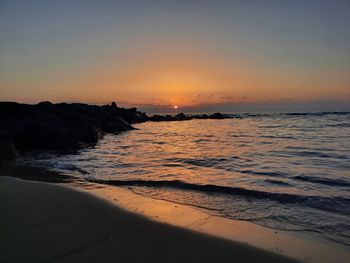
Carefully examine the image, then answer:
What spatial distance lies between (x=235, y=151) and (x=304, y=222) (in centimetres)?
880

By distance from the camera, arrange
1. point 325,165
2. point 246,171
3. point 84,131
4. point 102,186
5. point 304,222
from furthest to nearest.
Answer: point 84,131
point 325,165
point 246,171
point 102,186
point 304,222

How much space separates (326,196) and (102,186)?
4613mm

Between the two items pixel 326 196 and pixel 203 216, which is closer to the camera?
pixel 203 216

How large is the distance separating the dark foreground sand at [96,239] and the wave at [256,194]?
2490mm

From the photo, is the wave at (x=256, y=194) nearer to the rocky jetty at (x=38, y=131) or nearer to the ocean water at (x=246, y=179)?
the ocean water at (x=246, y=179)

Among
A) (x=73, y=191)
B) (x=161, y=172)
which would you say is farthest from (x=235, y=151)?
(x=73, y=191)

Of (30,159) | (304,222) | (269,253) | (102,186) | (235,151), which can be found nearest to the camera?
(269,253)

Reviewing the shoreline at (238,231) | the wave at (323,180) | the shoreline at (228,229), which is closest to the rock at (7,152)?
the shoreline at (228,229)

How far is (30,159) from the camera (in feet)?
41.6

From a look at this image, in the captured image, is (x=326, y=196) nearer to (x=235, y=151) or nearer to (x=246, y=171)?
(x=246, y=171)

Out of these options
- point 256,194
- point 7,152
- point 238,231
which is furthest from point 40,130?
point 238,231

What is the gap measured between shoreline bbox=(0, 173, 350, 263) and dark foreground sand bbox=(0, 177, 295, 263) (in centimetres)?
18

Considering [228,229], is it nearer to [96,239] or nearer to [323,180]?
[96,239]

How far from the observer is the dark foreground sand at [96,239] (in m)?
3.86
